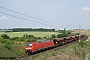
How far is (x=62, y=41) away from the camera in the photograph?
60.0 meters

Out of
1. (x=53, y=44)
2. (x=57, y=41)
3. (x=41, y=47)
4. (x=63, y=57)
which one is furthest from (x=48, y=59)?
(x=57, y=41)

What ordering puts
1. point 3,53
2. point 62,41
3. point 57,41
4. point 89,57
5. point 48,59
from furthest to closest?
point 62,41 → point 57,41 → point 3,53 → point 48,59 → point 89,57

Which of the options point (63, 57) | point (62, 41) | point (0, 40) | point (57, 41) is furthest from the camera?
point (62, 41)

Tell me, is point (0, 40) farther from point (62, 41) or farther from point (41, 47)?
point (62, 41)

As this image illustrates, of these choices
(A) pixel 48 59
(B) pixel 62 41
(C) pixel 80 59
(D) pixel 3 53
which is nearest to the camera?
(A) pixel 48 59

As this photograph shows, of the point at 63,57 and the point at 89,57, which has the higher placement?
the point at 89,57

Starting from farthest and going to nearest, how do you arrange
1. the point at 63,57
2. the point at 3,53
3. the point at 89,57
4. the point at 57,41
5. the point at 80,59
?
the point at 57,41 → the point at 3,53 → the point at 80,59 → the point at 63,57 → the point at 89,57

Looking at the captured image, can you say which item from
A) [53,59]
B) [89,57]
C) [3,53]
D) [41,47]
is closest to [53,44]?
[41,47]

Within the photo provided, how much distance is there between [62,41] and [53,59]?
3495 centimetres

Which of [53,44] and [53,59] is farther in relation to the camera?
[53,44]

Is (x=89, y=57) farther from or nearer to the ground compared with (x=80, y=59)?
farther from the ground

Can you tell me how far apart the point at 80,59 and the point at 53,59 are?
5813 millimetres

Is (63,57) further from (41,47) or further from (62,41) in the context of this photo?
(62,41)

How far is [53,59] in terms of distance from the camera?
83.1 feet
